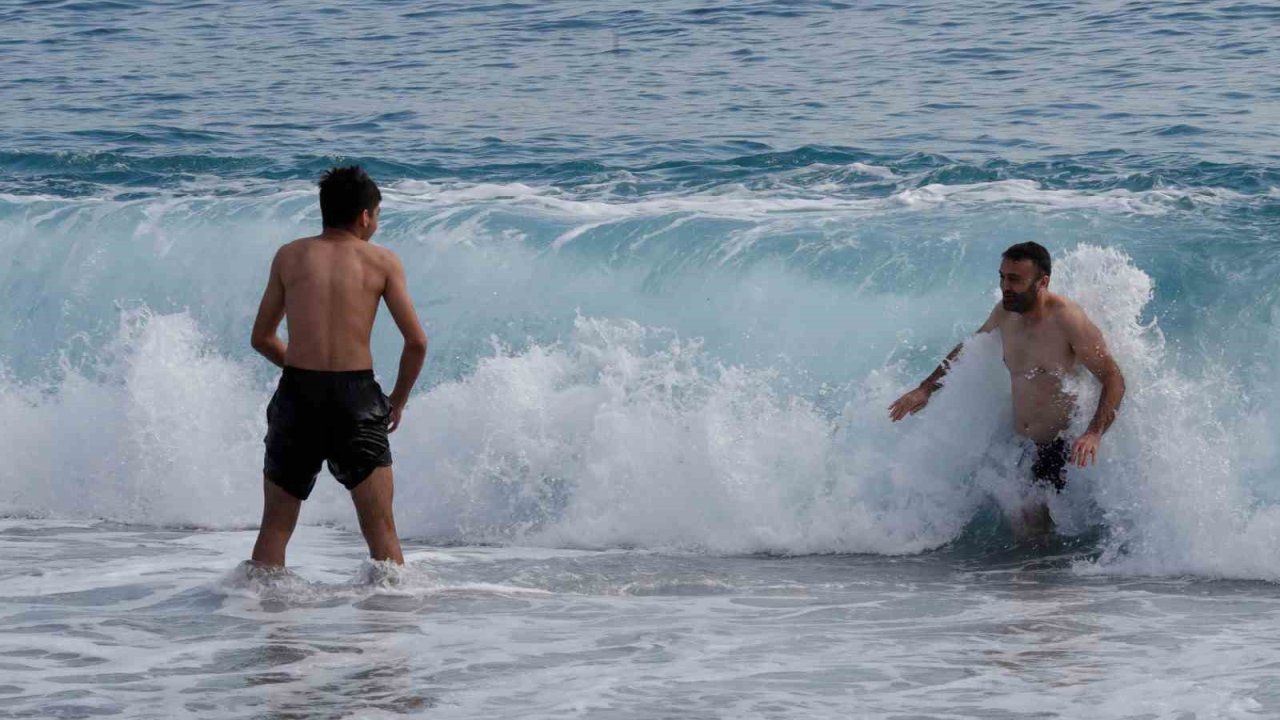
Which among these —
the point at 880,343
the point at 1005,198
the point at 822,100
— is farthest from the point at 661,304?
the point at 822,100

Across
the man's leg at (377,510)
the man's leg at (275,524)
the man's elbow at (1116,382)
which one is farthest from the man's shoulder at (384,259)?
the man's elbow at (1116,382)

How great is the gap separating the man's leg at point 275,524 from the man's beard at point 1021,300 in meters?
3.13

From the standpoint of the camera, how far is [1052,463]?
24.7 feet

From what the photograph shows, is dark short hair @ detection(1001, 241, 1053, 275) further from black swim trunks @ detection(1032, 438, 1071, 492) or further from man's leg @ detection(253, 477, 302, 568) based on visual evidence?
man's leg @ detection(253, 477, 302, 568)

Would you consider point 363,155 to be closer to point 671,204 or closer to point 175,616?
point 671,204

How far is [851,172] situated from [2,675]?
9026 millimetres

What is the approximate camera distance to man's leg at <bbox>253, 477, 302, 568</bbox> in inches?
245

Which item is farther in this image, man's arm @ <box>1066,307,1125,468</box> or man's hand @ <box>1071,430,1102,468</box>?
man's arm @ <box>1066,307,1125,468</box>

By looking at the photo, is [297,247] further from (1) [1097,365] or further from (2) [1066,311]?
(1) [1097,365]

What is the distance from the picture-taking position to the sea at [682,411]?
5656mm

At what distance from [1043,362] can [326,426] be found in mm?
3185

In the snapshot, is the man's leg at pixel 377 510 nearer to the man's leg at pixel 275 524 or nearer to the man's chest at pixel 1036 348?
the man's leg at pixel 275 524

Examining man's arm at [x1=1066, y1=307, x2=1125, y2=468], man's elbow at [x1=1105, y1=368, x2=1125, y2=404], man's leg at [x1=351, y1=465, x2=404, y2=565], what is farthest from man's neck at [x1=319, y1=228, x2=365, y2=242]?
man's elbow at [x1=1105, y1=368, x2=1125, y2=404]

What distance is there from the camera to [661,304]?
10.3 m
